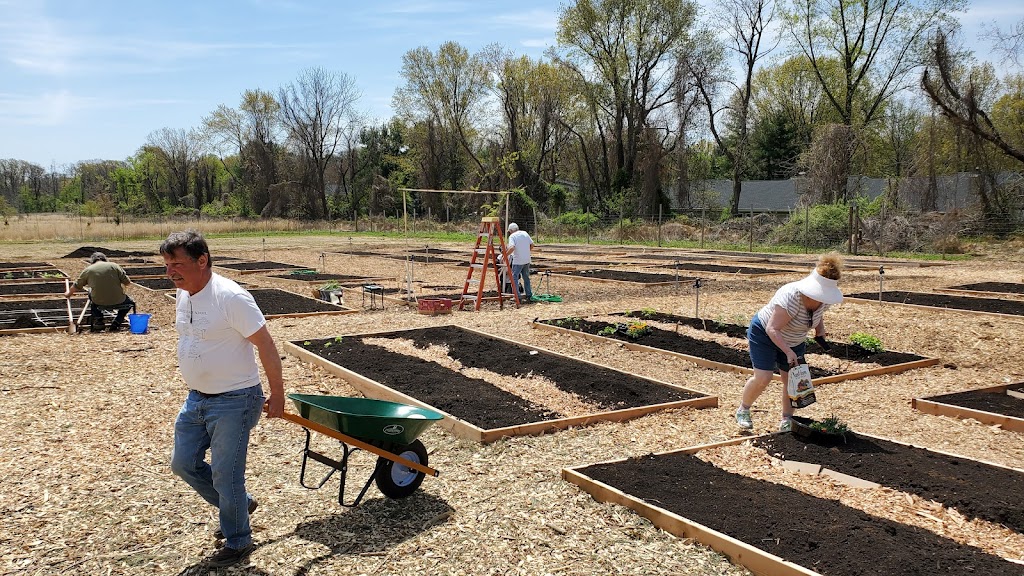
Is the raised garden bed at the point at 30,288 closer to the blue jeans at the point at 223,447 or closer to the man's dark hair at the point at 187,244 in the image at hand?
the blue jeans at the point at 223,447

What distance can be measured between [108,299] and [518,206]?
125 ft

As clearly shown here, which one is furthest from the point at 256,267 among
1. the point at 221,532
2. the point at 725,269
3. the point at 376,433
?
the point at 376,433

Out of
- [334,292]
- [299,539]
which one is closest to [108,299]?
[334,292]

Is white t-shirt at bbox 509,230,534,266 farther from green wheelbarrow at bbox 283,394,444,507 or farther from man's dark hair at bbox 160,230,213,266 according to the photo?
man's dark hair at bbox 160,230,213,266

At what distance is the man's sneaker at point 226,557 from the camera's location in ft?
12.9

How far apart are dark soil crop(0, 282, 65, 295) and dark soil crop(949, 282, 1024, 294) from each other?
19869mm

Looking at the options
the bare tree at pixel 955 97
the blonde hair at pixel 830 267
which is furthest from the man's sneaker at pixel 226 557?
the bare tree at pixel 955 97

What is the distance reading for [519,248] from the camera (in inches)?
565

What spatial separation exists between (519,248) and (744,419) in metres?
8.43

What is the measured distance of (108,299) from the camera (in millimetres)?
11195

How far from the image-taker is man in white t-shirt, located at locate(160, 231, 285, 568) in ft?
12.3

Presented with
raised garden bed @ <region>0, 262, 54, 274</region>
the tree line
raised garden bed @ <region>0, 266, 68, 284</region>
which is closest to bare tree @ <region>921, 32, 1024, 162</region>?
the tree line

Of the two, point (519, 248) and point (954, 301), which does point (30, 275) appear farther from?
point (954, 301)

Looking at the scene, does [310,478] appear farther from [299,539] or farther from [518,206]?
[518,206]
